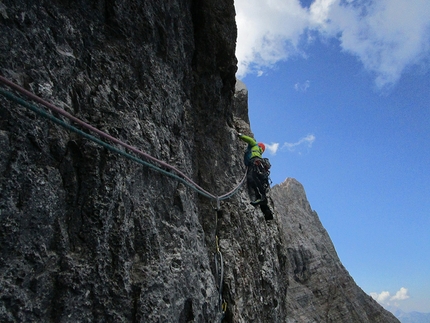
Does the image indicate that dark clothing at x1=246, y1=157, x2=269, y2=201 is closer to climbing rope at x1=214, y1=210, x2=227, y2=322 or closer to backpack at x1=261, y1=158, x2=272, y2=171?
backpack at x1=261, y1=158, x2=272, y2=171

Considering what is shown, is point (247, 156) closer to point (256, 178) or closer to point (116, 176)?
point (256, 178)

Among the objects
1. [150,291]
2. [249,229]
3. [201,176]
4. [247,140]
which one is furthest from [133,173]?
[247,140]

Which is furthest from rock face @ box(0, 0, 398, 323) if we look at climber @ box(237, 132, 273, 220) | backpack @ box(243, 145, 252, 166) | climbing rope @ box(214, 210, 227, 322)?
backpack @ box(243, 145, 252, 166)

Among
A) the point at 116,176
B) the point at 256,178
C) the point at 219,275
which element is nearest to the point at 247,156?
the point at 256,178

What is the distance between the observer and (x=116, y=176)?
3.04 meters

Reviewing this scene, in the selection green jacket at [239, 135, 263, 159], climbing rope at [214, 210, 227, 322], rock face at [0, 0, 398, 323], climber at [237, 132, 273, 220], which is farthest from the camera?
green jacket at [239, 135, 263, 159]

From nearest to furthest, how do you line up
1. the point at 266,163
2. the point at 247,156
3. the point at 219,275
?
the point at 219,275
the point at 247,156
the point at 266,163

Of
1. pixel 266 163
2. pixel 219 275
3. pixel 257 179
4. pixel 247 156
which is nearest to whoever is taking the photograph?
pixel 219 275

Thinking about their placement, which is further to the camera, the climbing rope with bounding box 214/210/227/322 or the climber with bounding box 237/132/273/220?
the climber with bounding box 237/132/273/220

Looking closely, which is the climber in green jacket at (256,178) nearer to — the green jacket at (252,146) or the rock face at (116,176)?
the green jacket at (252,146)

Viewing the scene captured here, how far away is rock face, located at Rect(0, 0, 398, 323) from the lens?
2322mm

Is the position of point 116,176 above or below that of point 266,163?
below

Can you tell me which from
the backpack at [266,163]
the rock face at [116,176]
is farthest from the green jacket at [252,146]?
the rock face at [116,176]

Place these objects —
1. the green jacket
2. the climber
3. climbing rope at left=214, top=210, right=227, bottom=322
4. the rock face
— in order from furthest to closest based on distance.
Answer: the green jacket → the climber → climbing rope at left=214, top=210, right=227, bottom=322 → the rock face
